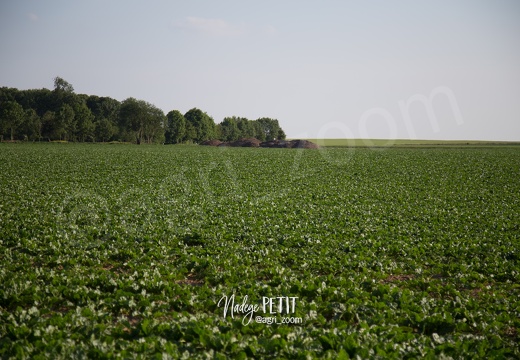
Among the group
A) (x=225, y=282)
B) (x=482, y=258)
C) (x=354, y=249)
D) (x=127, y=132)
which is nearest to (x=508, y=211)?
(x=482, y=258)

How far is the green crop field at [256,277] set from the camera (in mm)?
5230

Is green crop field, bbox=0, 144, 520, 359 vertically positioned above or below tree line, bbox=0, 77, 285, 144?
below

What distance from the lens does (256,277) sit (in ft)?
27.4

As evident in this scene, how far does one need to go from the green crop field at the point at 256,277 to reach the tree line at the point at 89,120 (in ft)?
274

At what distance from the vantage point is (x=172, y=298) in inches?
270

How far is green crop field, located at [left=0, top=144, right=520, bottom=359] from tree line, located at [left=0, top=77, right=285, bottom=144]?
8354 centimetres

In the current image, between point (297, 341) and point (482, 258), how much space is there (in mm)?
7337

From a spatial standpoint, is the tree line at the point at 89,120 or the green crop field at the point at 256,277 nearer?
the green crop field at the point at 256,277

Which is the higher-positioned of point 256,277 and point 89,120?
point 89,120

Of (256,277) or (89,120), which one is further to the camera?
(89,120)

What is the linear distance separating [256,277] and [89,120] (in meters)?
99.9

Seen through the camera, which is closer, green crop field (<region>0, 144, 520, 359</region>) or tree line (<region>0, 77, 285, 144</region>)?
green crop field (<region>0, 144, 520, 359</region>)

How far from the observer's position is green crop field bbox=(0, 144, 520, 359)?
206 inches

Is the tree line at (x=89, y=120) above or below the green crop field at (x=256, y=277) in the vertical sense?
above
